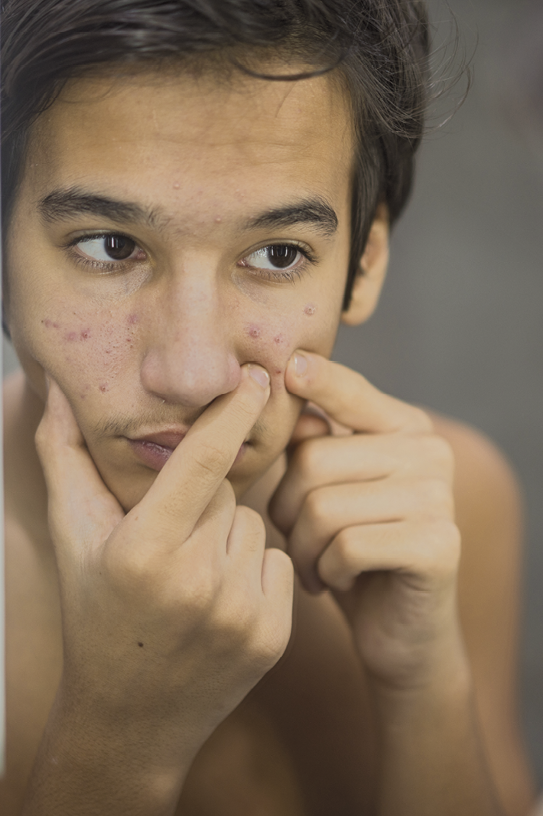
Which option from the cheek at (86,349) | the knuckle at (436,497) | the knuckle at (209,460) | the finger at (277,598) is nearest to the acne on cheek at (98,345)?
the cheek at (86,349)

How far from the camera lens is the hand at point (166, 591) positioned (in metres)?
0.54

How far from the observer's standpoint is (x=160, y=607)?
542 millimetres

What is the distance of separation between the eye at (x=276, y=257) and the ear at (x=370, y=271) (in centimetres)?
18

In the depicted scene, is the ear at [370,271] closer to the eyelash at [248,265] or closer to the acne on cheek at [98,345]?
the eyelash at [248,265]

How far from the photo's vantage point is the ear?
2.66 feet

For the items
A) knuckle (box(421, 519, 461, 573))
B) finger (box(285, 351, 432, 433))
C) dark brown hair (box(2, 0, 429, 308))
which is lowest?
knuckle (box(421, 519, 461, 573))

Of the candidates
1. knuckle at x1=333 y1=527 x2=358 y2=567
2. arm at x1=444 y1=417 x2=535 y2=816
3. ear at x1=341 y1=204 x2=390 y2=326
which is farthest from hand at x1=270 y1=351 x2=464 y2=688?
arm at x1=444 y1=417 x2=535 y2=816

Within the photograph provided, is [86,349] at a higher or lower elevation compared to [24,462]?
higher

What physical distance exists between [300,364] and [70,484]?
236 millimetres

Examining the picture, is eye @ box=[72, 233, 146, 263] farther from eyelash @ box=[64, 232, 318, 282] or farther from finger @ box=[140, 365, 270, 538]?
finger @ box=[140, 365, 270, 538]

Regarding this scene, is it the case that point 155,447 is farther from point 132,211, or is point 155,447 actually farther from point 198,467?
point 132,211

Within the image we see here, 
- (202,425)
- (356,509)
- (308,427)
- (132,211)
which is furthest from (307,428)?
(132,211)

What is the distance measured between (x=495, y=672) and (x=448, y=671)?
0.25 meters

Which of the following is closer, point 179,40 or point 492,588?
point 179,40
